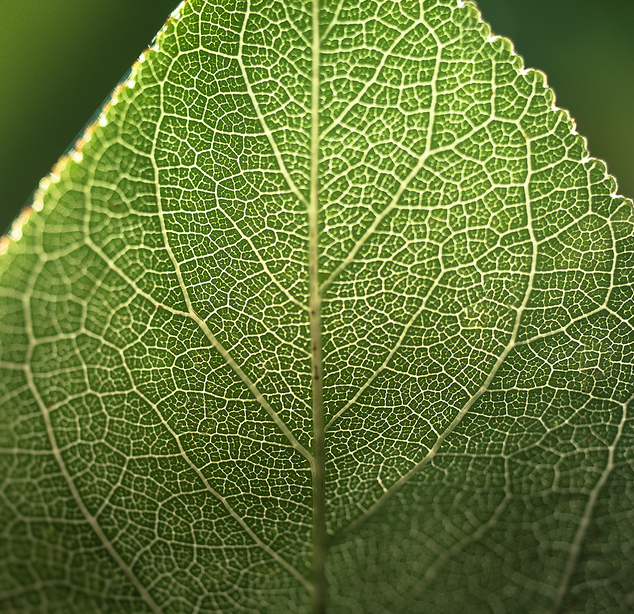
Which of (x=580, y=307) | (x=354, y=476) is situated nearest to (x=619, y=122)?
(x=580, y=307)

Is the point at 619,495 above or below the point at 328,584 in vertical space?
above

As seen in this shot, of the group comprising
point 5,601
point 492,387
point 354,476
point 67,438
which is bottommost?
point 5,601

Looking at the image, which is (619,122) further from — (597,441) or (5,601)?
(5,601)

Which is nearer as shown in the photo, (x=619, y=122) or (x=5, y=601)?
(x=5, y=601)
